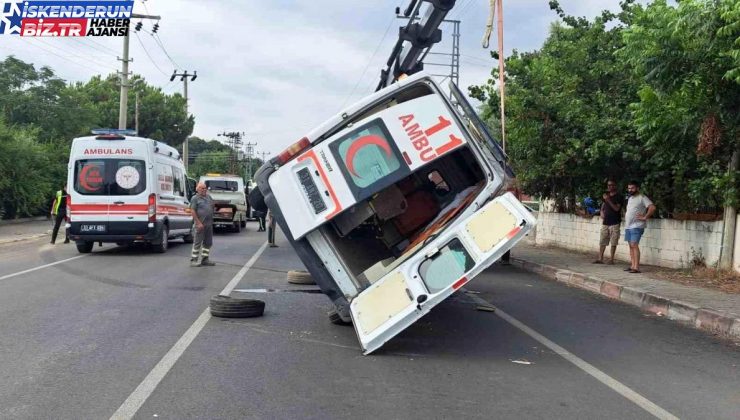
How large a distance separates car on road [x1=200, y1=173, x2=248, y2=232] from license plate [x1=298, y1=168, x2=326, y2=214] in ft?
56.9

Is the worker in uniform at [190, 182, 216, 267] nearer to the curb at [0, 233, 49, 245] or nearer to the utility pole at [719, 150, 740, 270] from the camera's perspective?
the curb at [0, 233, 49, 245]

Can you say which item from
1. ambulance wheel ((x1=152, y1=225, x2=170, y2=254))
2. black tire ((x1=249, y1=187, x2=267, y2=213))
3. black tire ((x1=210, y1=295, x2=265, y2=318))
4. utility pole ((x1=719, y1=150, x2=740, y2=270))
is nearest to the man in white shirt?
utility pole ((x1=719, y1=150, x2=740, y2=270))

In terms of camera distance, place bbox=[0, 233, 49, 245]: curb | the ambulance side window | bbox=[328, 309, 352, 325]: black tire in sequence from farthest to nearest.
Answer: bbox=[0, 233, 49, 245]: curb
the ambulance side window
bbox=[328, 309, 352, 325]: black tire

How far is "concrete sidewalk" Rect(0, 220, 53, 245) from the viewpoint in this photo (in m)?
19.4

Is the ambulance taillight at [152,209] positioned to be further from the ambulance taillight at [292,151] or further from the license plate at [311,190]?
the license plate at [311,190]

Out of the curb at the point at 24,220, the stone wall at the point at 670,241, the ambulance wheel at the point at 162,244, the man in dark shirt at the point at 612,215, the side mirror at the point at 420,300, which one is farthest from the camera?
the curb at the point at 24,220

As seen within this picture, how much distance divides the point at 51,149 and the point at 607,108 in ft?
84.0

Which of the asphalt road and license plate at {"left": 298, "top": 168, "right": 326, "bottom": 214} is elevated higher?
license plate at {"left": 298, "top": 168, "right": 326, "bottom": 214}

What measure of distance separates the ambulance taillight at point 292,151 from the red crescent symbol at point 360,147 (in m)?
0.47

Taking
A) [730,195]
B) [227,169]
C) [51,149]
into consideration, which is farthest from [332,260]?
[227,169]

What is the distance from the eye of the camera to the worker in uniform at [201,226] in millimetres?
13078

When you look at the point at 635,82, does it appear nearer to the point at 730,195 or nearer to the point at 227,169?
the point at 730,195

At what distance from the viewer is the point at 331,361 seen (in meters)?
6.02

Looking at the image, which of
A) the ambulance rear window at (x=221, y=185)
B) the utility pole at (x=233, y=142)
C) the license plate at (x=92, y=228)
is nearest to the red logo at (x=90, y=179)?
the license plate at (x=92, y=228)
